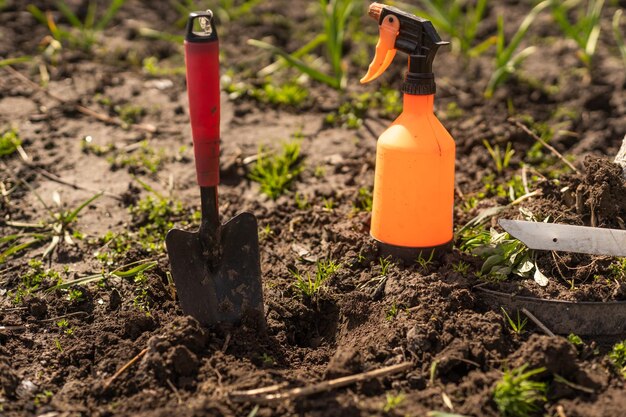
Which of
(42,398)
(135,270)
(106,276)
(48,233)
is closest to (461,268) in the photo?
→ (135,270)

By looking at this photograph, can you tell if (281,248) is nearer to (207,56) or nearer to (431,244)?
(431,244)

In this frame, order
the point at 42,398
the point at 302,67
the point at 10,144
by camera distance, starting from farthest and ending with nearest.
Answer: the point at 302,67
the point at 10,144
the point at 42,398

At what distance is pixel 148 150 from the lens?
404 centimetres

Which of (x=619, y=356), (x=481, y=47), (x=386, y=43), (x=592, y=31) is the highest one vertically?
(x=386, y=43)

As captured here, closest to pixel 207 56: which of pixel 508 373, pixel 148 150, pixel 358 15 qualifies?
pixel 508 373

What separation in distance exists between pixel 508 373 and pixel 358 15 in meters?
3.55

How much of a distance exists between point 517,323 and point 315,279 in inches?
30.4

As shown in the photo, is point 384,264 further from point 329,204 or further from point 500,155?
point 500,155

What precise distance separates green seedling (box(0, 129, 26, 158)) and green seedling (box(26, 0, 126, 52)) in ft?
3.87

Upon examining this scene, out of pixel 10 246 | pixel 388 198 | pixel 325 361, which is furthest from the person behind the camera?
pixel 10 246

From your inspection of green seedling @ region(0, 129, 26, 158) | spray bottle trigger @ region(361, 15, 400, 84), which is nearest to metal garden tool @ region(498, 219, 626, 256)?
spray bottle trigger @ region(361, 15, 400, 84)

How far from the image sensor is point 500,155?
394 centimetres

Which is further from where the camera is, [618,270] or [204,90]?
[618,270]

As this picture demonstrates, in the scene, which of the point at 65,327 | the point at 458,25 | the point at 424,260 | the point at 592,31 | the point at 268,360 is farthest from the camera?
the point at 458,25
